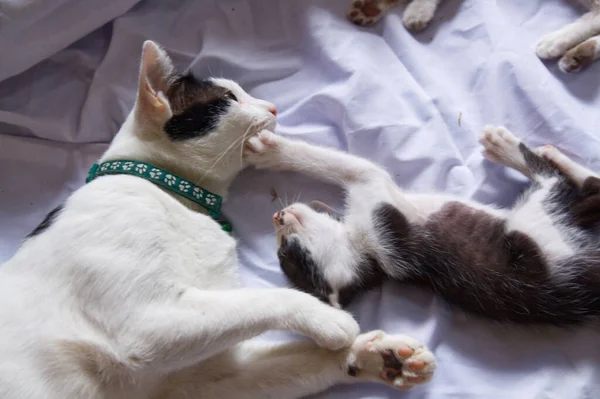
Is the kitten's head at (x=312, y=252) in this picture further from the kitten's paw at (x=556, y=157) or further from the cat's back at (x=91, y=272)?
the kitten's paw at (x=556, y=157)

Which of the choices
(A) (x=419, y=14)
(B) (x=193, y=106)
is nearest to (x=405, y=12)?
(A) (x=419, y=14)

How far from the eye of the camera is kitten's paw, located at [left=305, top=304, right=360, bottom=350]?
116cm

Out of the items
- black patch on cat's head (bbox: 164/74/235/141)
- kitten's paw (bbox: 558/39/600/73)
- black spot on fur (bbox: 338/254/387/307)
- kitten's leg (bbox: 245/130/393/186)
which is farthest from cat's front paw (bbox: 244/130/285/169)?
kitten's paw (bbox: 558/39/600/73)

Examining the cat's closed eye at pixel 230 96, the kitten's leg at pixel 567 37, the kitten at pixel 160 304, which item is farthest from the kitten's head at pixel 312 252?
the kitten's leg at pixel 567 37

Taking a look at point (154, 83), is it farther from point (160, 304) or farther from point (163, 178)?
point (160, 304)

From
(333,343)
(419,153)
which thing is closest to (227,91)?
(419,153)

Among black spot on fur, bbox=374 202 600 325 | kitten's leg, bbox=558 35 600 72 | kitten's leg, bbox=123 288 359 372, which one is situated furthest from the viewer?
kitten's leg, bbox=558 35 600 72

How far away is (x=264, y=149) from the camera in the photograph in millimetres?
1419

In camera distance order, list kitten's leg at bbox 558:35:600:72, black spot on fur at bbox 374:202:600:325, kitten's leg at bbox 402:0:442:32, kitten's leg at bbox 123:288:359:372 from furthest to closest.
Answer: kitten's leg at bbox 402:0:442:32
kitten's leg at bbox 558:35:600:72
black spot on fur at bbox 374:202:600:325
kitten's leg at bbox 123:288:359:372

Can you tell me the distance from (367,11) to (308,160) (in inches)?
19.9

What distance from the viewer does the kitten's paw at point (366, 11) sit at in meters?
1.60

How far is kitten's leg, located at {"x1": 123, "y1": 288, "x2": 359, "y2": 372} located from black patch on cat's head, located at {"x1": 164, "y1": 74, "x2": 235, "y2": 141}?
0.41 m

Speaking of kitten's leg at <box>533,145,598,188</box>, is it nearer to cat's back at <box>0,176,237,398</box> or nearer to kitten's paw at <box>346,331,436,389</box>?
kitten's paw at <box>346,331,436,389</box>

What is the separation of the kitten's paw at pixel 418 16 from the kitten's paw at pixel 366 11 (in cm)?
7
